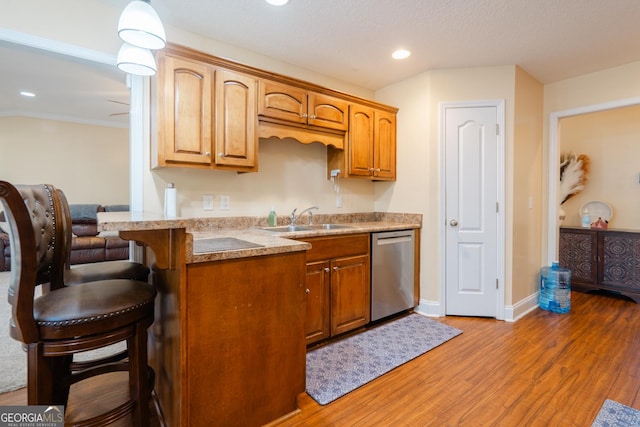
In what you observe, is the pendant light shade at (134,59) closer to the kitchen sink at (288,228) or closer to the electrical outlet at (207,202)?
the electrical outlet at (207,202)

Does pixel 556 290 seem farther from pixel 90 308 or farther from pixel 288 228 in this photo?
pixel 90 308

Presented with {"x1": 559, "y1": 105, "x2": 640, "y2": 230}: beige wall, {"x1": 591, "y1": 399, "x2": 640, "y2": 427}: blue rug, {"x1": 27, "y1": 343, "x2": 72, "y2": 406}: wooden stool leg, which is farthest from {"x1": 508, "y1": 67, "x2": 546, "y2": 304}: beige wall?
{"x1": 27, "y1": 343, "x2": 72, "y2": 406}: wooden stool leg

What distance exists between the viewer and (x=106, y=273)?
1.81m

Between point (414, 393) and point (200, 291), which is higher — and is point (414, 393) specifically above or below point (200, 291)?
below

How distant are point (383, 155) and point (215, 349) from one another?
2573 millimetres

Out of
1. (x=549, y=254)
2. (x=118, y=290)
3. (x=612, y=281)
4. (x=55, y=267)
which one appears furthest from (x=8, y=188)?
(x=612, y=281)

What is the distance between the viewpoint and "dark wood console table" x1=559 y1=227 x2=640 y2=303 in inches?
140

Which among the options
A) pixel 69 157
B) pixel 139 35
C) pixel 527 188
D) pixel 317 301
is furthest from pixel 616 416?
pixel 69 157

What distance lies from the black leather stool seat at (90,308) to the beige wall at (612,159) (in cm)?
493

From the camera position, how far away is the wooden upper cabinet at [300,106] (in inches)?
97.7

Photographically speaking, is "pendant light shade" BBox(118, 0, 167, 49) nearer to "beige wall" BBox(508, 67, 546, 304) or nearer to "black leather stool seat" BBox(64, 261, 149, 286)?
"black leather stool seat" BBox(64, 261, 149, 286)

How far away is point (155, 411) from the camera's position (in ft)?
5.63

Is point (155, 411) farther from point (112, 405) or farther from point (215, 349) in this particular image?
point (215, 349)

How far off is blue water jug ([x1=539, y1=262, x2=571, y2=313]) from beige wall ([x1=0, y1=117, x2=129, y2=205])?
7.87m
